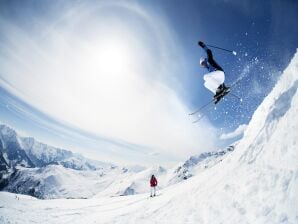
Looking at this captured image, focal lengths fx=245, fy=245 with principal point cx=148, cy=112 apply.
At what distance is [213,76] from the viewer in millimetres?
18203

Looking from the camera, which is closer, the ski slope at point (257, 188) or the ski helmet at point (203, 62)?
the ski slope at point (257, 188)

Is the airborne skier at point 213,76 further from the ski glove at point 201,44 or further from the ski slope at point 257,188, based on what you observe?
the ski slope at point 257,188

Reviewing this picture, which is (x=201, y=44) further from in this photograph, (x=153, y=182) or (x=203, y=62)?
(x=153, y=182)

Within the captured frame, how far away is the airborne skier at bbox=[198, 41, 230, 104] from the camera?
58.4 ft

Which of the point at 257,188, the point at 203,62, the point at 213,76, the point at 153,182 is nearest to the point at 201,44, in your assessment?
the point at 203,62

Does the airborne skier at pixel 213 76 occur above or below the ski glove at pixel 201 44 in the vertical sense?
below

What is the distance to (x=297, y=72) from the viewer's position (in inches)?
524

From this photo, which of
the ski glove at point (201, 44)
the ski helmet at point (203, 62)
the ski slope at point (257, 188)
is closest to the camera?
the ski slope at point (257, 188)

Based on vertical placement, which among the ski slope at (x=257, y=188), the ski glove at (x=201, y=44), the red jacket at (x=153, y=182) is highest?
the ski glove at (x=201, y=44)

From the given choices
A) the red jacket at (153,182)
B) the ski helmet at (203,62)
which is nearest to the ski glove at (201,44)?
the ski helmet at (203,62)

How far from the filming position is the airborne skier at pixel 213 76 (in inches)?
701

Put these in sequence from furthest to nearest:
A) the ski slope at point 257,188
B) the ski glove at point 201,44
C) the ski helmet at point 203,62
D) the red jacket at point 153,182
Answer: the red jacket at point 153,182
the ski helmet at point 203,62
the ski glove at point 201,44
the ski slope at point 257,188

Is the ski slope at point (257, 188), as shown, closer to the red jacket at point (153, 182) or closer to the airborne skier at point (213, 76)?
the airborne skier at point (213, 76)

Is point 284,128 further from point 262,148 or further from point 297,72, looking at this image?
point 297,72
